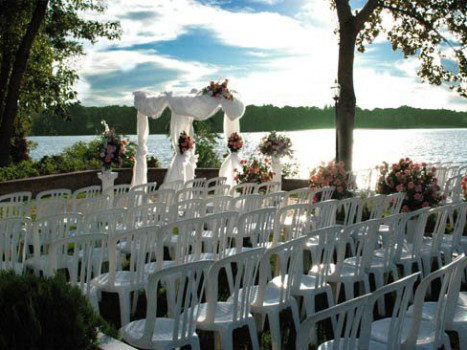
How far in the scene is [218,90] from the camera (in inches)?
424

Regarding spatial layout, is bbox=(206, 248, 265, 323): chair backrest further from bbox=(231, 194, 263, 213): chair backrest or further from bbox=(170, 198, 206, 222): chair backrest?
bbox=(231, 194, 263, 213): chair backrest

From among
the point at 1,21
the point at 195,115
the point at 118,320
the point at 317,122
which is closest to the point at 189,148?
the point at 195,115

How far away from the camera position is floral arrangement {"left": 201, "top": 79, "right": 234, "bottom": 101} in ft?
35.3

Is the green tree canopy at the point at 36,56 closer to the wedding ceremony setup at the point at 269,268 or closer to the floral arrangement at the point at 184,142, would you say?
the floral arrangement at the point at 184,142

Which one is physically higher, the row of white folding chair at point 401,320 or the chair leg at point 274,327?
the row of white folding chair at point 401,320

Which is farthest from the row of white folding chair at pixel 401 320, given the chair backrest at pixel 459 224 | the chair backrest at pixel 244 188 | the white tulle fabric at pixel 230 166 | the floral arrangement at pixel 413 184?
the white tulle fabric at pixel 230 166

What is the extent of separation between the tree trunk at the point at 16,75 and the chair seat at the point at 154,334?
13625mm

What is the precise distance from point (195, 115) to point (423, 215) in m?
7.02

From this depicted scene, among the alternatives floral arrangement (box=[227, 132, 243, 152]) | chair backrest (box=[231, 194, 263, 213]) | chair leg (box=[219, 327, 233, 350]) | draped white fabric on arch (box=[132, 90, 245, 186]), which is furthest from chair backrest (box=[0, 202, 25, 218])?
floral arrangement (box=[227, 132, 243, 152])

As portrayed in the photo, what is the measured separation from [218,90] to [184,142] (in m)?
1.32

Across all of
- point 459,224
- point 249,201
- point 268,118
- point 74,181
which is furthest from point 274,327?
point 268,118

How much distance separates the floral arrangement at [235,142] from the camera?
1091 cm

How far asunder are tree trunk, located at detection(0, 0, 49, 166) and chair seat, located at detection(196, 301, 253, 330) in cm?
1359

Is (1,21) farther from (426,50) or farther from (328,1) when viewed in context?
(426,50)
